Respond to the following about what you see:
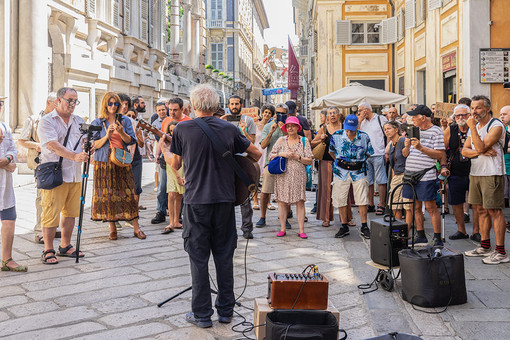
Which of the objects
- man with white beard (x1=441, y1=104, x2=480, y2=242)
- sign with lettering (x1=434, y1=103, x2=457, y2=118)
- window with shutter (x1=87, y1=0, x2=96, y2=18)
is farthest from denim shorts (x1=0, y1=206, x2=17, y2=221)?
window with shutter (x1=87, y1=0, x2=96, y2=18)

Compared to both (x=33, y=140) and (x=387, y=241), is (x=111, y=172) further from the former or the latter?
(x=387, y=241)

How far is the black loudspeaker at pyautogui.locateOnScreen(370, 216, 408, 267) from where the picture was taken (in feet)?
16.8

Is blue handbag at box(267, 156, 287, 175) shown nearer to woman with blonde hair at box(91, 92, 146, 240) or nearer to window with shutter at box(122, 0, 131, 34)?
woman with blonde hair at box(91, 92, 146, 240)

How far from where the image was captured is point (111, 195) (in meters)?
7.24

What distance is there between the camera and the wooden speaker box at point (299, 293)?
12.3 feet

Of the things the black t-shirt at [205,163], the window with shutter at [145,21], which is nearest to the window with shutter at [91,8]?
the window with shutter at [145,21]

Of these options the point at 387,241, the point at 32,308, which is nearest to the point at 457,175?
the point at 387,241

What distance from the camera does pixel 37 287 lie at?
521 cm

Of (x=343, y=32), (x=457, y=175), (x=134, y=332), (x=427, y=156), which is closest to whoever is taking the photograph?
(x=134, y=332)

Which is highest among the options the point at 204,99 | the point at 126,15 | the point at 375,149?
the point at 126,15

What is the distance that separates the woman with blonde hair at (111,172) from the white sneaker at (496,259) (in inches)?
167

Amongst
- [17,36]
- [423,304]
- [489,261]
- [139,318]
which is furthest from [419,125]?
[17,36]

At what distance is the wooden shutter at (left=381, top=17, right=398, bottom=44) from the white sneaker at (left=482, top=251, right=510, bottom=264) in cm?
1723

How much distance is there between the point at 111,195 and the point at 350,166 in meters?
3.14
